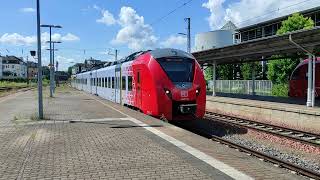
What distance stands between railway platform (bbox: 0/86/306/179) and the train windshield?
100.0 inches

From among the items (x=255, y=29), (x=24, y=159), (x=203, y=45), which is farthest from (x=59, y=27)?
(x=203, y=45)

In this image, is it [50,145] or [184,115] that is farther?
[184,115]

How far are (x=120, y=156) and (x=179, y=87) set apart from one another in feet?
22.1

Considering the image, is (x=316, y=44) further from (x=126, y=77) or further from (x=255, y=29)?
(x=255, y=29)

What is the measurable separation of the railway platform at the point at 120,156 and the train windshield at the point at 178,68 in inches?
100.0

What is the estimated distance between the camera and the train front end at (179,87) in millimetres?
15266

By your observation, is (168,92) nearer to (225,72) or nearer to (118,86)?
(118,86)

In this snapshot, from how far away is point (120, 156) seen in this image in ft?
29.3

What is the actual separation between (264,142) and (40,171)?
8.74 m

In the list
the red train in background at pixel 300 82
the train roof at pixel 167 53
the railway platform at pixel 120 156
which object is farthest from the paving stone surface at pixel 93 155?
the red train in background at pixel 300 82

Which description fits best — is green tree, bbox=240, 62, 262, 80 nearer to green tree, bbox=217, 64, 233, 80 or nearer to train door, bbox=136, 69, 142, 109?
green tree, bbox=217, 64, 233, 80

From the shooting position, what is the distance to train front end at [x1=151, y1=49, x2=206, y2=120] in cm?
1527

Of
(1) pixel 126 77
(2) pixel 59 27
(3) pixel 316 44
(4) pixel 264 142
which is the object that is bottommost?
(4) pixel 264 142

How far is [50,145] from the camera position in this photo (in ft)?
34.0
